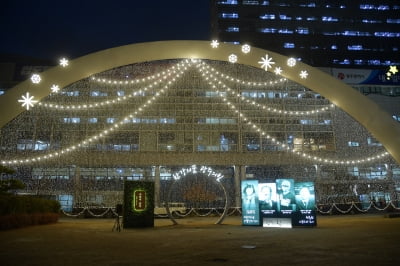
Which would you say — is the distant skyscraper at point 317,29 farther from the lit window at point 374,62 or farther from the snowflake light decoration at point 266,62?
the snowflake light decoration at point 266,62

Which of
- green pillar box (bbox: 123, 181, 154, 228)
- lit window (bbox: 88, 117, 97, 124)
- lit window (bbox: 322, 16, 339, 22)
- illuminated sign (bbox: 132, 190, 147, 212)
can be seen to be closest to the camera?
green pillar box (bbox: 123, 181, 154, 228)

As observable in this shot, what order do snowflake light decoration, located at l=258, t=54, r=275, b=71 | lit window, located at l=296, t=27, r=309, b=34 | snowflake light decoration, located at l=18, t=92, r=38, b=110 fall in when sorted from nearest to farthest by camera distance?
snowflake light decoration, located at l=18, t=92, r=38, b=110 < snowflake light decoration, located at l=258, t=54, r=275, b=71 < lit window, located at l=296, t=27, r=309, b=34

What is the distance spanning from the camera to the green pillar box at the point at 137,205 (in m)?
13.5

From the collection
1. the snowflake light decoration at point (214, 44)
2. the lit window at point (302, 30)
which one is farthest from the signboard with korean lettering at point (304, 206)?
the lit window at point (302, 30)

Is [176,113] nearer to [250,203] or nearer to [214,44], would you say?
[214,44]

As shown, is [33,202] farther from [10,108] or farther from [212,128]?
[212,128]

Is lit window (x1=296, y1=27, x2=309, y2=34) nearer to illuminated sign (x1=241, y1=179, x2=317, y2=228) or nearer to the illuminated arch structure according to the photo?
the illuminated arch structure

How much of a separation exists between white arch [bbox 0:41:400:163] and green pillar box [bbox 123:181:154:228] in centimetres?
641

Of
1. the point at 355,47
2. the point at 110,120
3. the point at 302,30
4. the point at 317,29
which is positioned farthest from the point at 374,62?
the point at 110,120

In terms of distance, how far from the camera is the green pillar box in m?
13.5

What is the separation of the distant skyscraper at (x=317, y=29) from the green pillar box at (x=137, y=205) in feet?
192

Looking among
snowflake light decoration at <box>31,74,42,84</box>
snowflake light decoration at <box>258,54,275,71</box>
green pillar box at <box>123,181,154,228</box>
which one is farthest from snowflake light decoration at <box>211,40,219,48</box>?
snowflake light decoration at <box>31,74,42,84</box>

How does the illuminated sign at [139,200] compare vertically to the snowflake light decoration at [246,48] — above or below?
below

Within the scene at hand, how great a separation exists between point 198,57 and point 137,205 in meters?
7.99
